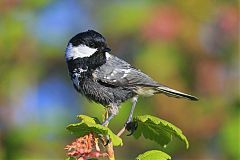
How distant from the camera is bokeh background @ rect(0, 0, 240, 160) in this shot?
19.3 feet

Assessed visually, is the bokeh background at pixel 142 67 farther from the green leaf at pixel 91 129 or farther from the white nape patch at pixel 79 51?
the green leaf at pixel 91 129

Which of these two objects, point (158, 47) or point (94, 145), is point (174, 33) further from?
point (94, 145)

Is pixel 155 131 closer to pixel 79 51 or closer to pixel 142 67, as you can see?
pixel 79 51

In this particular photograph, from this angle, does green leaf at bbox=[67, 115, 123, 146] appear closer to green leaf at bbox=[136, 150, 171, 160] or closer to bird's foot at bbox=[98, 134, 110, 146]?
bird's foot at bbox=[98, 134, 110, 146]

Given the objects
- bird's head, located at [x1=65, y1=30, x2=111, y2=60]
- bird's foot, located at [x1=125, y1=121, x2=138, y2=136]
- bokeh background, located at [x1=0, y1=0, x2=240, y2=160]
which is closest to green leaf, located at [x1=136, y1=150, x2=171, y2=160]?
bird's foot, located at [x1=125, y1=121, x2=138, y2=136]

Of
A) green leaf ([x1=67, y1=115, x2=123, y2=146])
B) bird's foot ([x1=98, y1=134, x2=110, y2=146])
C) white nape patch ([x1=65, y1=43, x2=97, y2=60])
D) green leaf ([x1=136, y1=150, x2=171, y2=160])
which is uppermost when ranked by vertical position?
white nape patch ([x1=65, y1=43, x2=97, y2=60])

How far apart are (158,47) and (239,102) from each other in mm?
1698

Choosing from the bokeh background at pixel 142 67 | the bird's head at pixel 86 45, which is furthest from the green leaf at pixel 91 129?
the bokeh background at pixel 142 67

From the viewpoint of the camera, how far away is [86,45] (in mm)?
4211

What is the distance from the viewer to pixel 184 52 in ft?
23.9

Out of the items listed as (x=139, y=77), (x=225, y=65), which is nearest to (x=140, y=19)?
(x=225, y=65)

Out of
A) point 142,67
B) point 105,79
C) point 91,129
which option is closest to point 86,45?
point 105,79

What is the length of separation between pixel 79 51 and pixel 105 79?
11.5 inches

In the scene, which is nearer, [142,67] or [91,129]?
[91,129]
